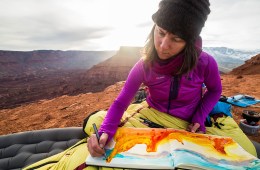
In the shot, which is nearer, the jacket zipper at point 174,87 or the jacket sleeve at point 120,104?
the jacket sleeve at point 120,104

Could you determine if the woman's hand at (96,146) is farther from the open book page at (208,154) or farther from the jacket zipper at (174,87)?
the jacket zipper at (174,87)

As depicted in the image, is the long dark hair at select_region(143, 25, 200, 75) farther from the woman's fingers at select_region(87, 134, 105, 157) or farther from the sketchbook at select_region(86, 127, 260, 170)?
the woman's fingers at select_region(87, 134, 105, 157)

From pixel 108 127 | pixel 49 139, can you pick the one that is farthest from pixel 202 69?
pixel 49 139

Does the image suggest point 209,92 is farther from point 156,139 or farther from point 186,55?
point 156,139

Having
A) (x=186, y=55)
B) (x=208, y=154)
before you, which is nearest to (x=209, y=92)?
(x=186, y=55)

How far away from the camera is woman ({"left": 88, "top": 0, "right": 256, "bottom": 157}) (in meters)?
Answer: 1.10

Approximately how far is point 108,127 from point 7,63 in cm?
8989

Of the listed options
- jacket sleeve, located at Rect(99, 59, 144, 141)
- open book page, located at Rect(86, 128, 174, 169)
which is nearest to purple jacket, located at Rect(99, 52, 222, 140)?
jacket sleeve, located at Rect(99, 59, 144, 141)

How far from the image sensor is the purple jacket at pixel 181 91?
1295 millimetres

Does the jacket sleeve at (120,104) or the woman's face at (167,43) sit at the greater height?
the woman's face at (167,43)

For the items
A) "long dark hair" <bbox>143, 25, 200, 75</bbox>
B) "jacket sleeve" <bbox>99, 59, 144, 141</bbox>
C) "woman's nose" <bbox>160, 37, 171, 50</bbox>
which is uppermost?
"woman's nose" <bbox>160, 37, 171, 50</bbox>

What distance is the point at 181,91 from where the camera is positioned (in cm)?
133

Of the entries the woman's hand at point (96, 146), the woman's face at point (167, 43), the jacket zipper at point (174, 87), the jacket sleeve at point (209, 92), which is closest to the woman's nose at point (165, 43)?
the woman's face at point (167, 43)

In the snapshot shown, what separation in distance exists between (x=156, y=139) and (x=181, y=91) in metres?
0.38
